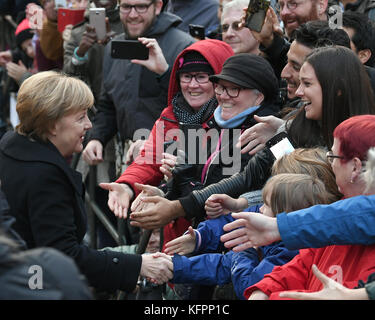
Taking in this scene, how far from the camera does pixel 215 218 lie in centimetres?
369

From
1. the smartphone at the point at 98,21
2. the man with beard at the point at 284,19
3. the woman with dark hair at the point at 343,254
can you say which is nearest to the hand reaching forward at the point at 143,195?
the man with beard at the point at 284,19

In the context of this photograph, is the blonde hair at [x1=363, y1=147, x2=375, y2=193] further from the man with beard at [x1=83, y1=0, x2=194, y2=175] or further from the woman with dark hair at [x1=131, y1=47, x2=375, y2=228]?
the man with beard at [x1=83, y1=0, x2=194, y2=175]

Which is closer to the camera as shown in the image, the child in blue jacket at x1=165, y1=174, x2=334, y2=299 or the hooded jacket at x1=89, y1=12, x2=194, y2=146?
the child in blue jacket at x1=165, y1=174, x2=334, y2=299

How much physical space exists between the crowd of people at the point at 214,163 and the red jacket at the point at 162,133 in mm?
12

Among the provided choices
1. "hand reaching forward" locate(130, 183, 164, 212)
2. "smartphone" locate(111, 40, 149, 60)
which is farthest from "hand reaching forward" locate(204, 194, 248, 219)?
"smartphone" locate(111, 40, 149, 60)

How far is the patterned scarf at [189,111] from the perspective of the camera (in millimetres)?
4223

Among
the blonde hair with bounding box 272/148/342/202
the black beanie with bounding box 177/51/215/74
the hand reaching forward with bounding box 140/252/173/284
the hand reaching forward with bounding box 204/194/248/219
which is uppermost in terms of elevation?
the black beanie with bounding box 177/51/215/74

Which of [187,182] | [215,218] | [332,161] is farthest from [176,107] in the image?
[332,161]

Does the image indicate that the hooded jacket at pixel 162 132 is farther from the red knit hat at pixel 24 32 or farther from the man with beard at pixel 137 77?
the red knit hat at pixel 24 32

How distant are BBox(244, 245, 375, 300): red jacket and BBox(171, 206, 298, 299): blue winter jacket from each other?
20 centimetres

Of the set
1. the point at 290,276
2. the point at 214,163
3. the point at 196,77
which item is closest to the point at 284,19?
the point at 196,77

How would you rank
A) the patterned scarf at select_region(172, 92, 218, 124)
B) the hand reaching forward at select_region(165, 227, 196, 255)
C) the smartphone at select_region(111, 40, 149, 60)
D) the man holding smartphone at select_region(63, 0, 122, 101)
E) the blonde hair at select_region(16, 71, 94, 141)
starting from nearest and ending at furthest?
the blonde hair at select_region(16, 71, 94, 141)
the hand reaching forward at select_region(165, 227, 196, 255)
the patterned scarf at select_region(172, 92, 218, 124)
the smartphone at select_region(111, 40, 149, 60)
the man holding smartphone at select_region(63, 0, 122, 101)

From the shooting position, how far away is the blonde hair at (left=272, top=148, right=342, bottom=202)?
9.86 ft

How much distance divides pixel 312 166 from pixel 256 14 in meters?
1.74
